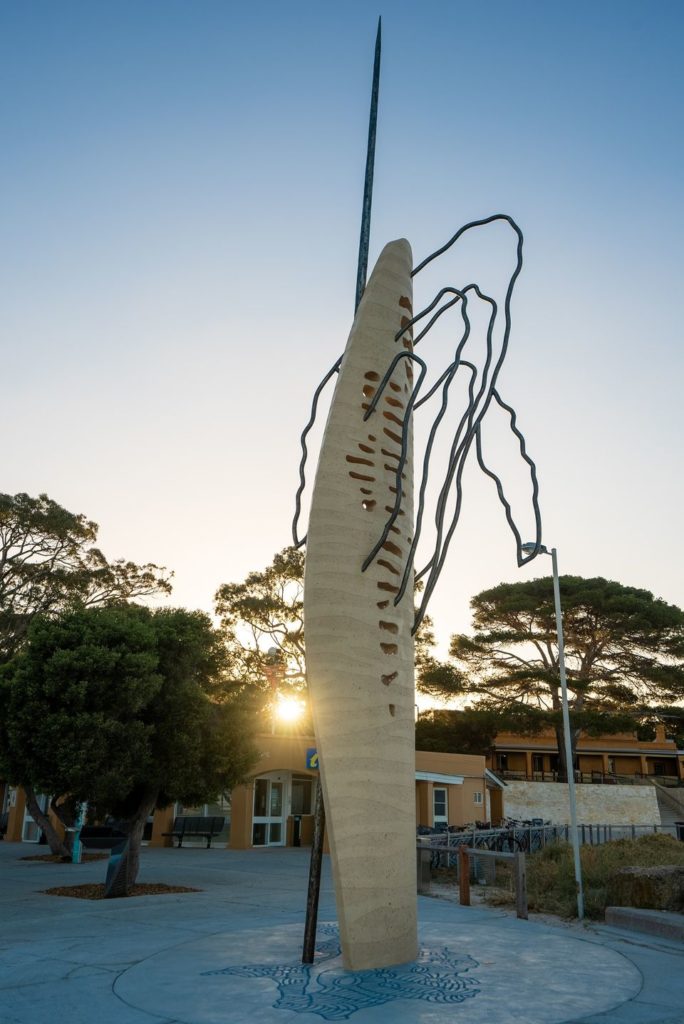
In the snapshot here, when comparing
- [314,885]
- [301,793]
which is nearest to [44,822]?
[314,885]

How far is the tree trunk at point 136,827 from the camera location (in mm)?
10891

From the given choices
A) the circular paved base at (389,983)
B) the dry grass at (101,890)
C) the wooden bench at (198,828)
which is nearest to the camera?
the circular paved base at (389,983)

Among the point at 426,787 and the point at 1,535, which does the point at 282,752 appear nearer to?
the point at 426,787

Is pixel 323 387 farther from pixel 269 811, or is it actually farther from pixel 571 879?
pixel 269 811

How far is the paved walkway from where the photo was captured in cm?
433

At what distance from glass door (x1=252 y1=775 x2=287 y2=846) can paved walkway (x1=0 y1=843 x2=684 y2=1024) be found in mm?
13344

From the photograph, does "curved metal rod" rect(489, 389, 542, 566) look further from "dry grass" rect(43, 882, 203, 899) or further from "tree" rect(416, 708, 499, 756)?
"tree" rect(416, 708, 499, 756)

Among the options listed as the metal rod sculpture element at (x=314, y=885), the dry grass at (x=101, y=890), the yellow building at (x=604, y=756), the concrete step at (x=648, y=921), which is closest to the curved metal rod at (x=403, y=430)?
the metal rod sculpture element at (x=314, y=885)

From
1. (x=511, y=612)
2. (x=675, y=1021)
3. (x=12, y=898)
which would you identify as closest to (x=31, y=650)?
(x=12, y=898)

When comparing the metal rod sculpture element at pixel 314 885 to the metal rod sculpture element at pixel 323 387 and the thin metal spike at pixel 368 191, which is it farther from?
the thin metal spike at pixel 368 191

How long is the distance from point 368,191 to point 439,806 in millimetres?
21656

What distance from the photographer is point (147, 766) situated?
1081cm

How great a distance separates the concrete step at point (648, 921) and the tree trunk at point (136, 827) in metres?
6.35

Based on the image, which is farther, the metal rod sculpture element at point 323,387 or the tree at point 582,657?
the tree at point 582,657
